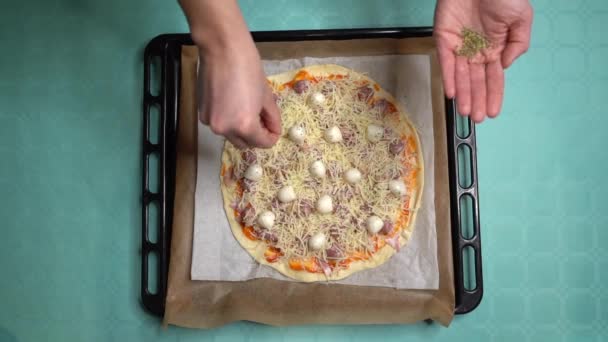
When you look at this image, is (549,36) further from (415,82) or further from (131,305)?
(131,305)

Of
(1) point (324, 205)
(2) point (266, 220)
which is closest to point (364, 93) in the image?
(1) point (324, 205)

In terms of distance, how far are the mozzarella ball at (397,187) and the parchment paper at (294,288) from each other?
10 cm

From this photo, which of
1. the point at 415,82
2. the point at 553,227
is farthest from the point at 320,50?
the point at 553,227

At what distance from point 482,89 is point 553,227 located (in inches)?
19.3

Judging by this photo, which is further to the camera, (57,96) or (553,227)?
(57,96)

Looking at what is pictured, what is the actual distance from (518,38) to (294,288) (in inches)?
32.7

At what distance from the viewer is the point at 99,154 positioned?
143 centimetres

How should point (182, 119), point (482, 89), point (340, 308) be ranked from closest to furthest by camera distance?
1. point (482, 89)
2. point (340, 308)
3. point (182, 119)

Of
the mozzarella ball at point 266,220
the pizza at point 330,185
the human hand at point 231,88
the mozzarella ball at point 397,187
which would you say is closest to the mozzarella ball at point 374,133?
the pizza at point 330,185

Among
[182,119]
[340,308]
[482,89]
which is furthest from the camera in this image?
[182,119]

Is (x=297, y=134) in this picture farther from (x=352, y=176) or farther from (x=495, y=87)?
(x=495, y=87)

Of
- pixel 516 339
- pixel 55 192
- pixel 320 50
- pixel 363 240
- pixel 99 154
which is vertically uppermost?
pixel 320 50

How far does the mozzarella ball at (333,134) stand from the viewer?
4.19 ft

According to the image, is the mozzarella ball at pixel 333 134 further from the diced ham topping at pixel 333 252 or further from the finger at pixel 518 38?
the finger at pixel 518 38
